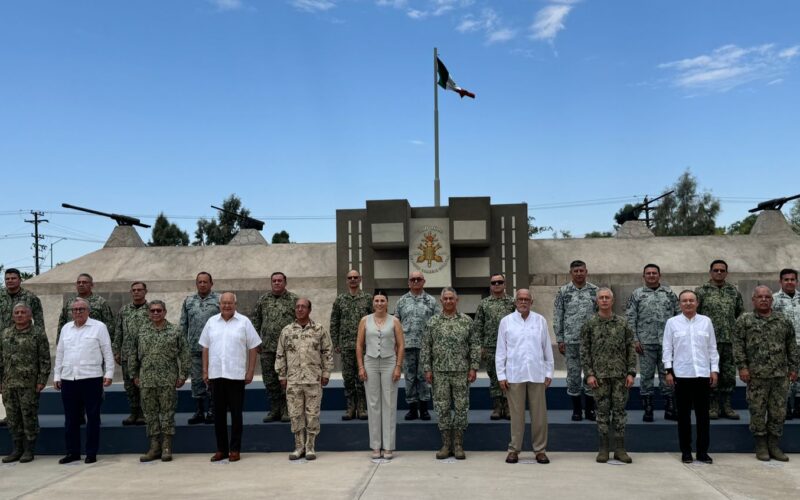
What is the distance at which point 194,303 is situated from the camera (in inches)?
285

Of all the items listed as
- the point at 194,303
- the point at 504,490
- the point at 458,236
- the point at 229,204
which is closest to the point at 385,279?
the point at 458,236

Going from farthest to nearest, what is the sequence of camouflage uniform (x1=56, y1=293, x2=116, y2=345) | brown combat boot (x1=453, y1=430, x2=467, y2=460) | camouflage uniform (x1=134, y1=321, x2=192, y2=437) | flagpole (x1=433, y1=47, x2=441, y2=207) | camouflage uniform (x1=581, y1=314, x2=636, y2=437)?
flagpole (x1=433, y1=47, x2=441, y2=207) < camouflage uniform (x1=56, y1=293, x2=116, y2=345) < camouflage uniform (x1=134, y1=321, x2=192, y2=437) < brown combat boot (x1=453, y1=430, x2=467, y2=460) < camouflage uniform (x1=581, y1=314, x2=636, y2=437)

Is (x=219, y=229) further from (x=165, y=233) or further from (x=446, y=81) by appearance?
(x=446, y=81)

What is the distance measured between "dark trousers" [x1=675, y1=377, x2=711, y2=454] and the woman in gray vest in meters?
2.59

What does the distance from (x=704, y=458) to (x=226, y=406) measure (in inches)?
177

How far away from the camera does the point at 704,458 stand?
5.98 meters

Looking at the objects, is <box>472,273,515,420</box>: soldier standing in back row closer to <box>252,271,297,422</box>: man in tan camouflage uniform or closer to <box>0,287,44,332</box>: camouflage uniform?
<box>252,271,297,422</box>: man in tan camouflage uniform

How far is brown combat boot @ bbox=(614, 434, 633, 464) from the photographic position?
5.98 m

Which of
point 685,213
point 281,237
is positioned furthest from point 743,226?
point 281,237

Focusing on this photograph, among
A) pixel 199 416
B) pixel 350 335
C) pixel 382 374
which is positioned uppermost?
pixel 350 335

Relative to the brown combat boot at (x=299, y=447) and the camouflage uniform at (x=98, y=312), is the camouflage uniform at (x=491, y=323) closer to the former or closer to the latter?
the brown combat boot at (x=299, y=447)

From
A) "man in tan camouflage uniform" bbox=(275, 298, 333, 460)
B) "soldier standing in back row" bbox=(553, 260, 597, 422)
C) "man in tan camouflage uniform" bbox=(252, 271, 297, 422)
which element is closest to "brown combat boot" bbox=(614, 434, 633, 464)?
"soldier standing in back row" bbox=(553, 260, 597, 422)

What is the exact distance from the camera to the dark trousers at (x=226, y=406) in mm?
6301

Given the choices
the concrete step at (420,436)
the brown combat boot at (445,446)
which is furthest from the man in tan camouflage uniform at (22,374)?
the brown combat boot at (445,446)
